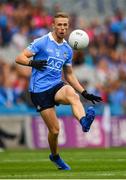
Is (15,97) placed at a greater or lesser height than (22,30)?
lesser

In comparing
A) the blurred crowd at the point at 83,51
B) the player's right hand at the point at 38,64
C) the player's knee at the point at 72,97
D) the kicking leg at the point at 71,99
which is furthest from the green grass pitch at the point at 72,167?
the blurred crowd at the point at 83,51

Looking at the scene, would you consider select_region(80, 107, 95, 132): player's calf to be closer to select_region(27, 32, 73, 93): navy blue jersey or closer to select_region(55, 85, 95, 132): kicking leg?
select_region(55, 85, 95, 132): kicking leg

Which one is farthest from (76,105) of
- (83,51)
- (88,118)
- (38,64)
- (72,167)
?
(83,51)

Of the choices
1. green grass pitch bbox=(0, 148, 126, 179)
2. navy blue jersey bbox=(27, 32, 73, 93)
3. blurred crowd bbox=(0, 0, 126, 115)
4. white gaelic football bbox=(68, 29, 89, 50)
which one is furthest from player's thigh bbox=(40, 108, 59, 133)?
blurred crowd bbox=(0, 0, 126, 115)

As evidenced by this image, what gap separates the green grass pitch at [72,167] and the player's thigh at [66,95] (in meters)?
1.04

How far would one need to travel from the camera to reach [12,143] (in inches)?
861

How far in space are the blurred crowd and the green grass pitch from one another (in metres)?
4.57

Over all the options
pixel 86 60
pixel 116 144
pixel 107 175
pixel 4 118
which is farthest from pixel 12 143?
pixel 107 175

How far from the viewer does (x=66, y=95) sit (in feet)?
40.5

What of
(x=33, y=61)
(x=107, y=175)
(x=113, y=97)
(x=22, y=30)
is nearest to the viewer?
(x=107, y=175)

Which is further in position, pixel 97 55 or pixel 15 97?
pixel 97 55

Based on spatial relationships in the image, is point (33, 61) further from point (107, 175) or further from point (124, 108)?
point (124, 108)

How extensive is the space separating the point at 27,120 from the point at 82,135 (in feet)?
4.89

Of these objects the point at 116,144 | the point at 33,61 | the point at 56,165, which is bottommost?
the point at 116,144
